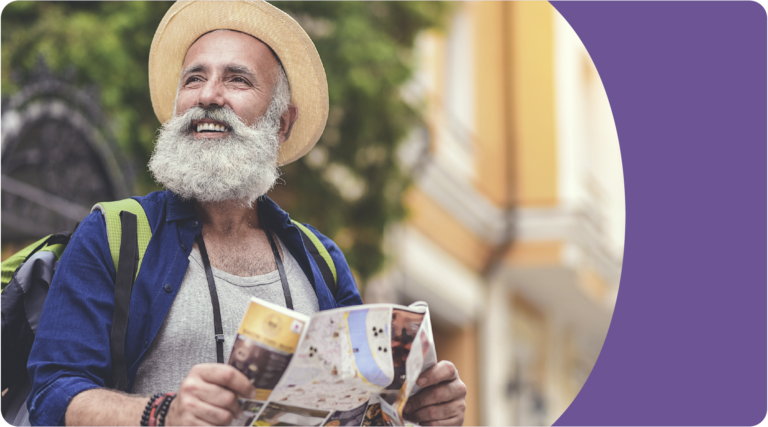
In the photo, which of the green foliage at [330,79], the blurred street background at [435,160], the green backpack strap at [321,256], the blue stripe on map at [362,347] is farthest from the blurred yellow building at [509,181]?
the blue stripe on map at [362,347]

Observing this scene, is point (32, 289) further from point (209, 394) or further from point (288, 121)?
point (288, 121)

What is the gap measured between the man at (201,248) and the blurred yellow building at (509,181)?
22.8 ft

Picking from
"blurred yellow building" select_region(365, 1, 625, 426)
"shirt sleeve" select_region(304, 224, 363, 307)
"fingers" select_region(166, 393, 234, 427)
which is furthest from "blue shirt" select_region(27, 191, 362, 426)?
"blurred yellow building" select_region(365, 1, 625, 426)

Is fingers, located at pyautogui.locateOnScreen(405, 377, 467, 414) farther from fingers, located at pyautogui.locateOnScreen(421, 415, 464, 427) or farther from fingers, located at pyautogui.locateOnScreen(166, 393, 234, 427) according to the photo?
fingers, located at pyautogui.locateOnScreen(166, 393, 234, 427)

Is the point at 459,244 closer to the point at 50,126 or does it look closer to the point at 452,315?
the point at 452,315

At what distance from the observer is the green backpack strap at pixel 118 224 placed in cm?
145

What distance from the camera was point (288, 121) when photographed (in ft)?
6.33

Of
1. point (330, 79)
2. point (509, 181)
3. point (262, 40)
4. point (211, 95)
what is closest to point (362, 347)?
point (211, 95)

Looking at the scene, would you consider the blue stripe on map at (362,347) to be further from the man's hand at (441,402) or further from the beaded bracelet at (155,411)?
the beaded bracelet at (155,411)

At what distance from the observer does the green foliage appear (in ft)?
14.0

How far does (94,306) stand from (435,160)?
7.00 metres

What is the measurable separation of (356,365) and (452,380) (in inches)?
9.8

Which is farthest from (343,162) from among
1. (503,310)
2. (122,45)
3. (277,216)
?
(503,310)

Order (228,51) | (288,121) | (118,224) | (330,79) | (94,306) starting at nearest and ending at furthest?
(94,306)
(118,224)
(228,51)
(288,121)
(330,79)
